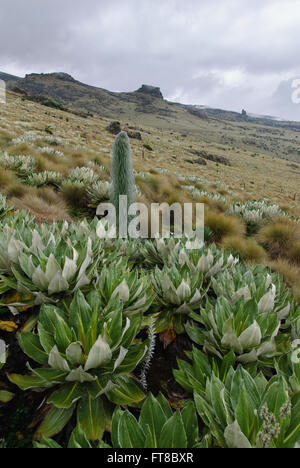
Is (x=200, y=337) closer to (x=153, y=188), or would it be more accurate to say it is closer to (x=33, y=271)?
(x=33, y=271)

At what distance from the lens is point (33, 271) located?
69.9 inches

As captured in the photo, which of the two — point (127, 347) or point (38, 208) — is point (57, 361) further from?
point (38, 208)

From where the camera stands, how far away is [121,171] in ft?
13.1

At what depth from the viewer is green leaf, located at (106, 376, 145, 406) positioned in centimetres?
125

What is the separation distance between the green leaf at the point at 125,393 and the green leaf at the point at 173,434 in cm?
28

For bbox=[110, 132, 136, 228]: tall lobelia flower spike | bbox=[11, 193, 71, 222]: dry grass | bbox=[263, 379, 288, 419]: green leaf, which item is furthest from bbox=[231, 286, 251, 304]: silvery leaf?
bbox=[11, 193, 71, 222]: dry grass

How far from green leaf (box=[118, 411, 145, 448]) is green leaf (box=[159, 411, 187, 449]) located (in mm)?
85

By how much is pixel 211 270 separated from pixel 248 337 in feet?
3.42

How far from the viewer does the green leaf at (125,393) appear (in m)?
1.25

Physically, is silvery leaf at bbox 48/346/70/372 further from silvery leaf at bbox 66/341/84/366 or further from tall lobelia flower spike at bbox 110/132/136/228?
tall lobelia flower spike at bbox 110/132/136/228

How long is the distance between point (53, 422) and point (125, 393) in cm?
34

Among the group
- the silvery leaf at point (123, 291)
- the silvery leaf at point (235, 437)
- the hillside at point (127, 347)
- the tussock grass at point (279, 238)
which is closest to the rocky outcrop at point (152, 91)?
the tussock grass at point (279, 238)

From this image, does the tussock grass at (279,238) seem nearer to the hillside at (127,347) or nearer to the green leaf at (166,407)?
the hillside at (127,347)

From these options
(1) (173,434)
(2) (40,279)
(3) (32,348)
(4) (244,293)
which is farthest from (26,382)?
(4) (244,293)
